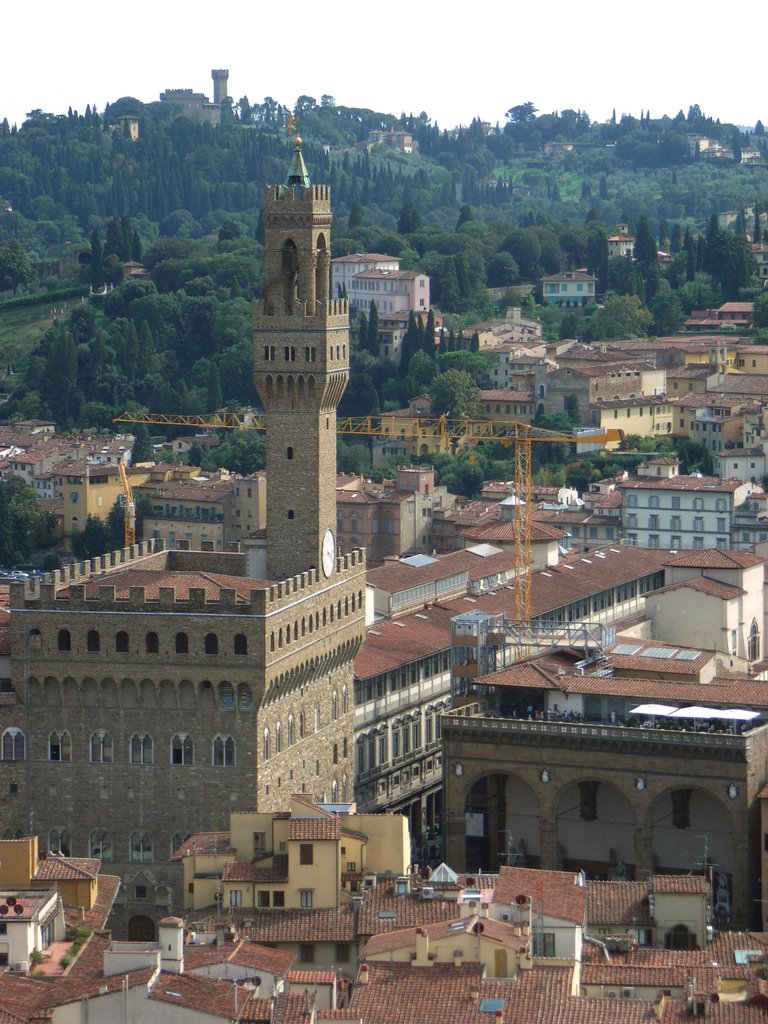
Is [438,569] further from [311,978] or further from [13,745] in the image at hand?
[311,978]

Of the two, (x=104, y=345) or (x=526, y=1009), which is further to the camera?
(x=104, y=345)

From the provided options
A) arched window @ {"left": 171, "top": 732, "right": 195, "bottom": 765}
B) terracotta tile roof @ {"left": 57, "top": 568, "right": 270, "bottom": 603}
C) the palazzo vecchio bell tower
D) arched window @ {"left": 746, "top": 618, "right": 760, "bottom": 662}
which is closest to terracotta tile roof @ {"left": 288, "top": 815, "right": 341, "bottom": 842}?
arched window @ {"left": 171, "top": 732, "right": 195, "bottom": 765}

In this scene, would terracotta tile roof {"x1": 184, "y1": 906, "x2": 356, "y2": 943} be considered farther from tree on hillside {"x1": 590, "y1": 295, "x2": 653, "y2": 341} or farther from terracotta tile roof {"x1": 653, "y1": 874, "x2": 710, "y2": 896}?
tree on hillside {"x1": 590, "y1": 295, "x2": 653, "y2": 341}

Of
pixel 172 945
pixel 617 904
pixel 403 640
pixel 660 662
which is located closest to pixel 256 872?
pixel 172 945

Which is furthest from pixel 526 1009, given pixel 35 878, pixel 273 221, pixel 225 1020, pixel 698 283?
pixel 698 283

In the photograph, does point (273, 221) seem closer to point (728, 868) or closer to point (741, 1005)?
point (728, 868)

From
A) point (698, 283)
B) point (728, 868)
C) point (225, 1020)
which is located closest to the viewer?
point (225, 1020)
